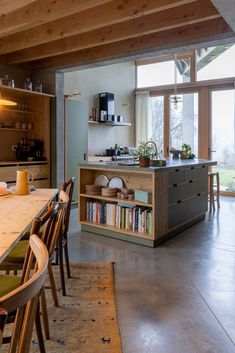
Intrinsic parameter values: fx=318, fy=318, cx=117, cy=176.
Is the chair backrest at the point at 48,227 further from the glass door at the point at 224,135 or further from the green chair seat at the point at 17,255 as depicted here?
the glass door at the point at 224,135

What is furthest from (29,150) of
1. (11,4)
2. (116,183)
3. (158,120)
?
(158,120)

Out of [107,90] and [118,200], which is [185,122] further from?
[118,200]

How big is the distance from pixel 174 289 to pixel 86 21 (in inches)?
129

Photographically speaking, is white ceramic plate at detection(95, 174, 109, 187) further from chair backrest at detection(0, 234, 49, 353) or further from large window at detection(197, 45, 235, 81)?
large window at detection(197, 45, 235, 81)

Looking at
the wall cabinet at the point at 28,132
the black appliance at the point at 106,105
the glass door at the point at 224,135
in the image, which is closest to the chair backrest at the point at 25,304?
the wall cabinet at the point at 28,132

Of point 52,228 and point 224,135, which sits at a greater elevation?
point 224,135

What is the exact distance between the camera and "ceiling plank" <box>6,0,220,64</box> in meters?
3.64

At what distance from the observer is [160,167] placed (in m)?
3.87

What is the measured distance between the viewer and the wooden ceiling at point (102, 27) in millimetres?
3539

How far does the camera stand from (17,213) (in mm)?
2027

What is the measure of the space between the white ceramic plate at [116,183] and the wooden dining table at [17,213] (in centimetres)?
148

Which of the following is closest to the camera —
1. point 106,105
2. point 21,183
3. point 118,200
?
point 21,183

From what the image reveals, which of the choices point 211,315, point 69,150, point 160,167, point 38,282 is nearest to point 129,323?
point 211,315

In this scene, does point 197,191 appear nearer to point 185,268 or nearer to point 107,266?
point 185,268
